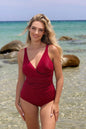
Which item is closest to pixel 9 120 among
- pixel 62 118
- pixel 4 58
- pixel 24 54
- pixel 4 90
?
pixel 62 118

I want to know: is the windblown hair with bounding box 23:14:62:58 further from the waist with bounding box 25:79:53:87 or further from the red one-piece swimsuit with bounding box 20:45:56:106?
the waist with bounding box 25:79:53:87

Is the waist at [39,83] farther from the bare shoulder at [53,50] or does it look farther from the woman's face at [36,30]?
the woman's face at [36,30]

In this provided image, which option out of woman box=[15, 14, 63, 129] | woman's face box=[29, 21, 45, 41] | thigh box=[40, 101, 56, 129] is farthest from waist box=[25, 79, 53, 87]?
woman's face box=[29, 21, 45, 41]

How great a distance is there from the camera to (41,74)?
2.88 metres

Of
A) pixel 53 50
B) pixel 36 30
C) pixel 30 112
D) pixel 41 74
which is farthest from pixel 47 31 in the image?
pixel 30 112

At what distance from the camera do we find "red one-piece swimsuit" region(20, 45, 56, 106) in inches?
113

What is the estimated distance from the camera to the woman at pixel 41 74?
288 cm

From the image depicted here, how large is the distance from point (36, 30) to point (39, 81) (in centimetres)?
62

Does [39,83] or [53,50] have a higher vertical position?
[53,50]

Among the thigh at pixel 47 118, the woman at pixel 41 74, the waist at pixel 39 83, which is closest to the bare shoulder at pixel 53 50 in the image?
the woman at pixel 41 74

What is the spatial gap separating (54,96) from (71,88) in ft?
14.5

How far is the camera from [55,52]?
9.45ft

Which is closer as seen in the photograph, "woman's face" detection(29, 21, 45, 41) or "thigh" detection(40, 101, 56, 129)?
"thigh" detection(40, 101, 56, 129)

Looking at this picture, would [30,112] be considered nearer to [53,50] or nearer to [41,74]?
[41,74]
